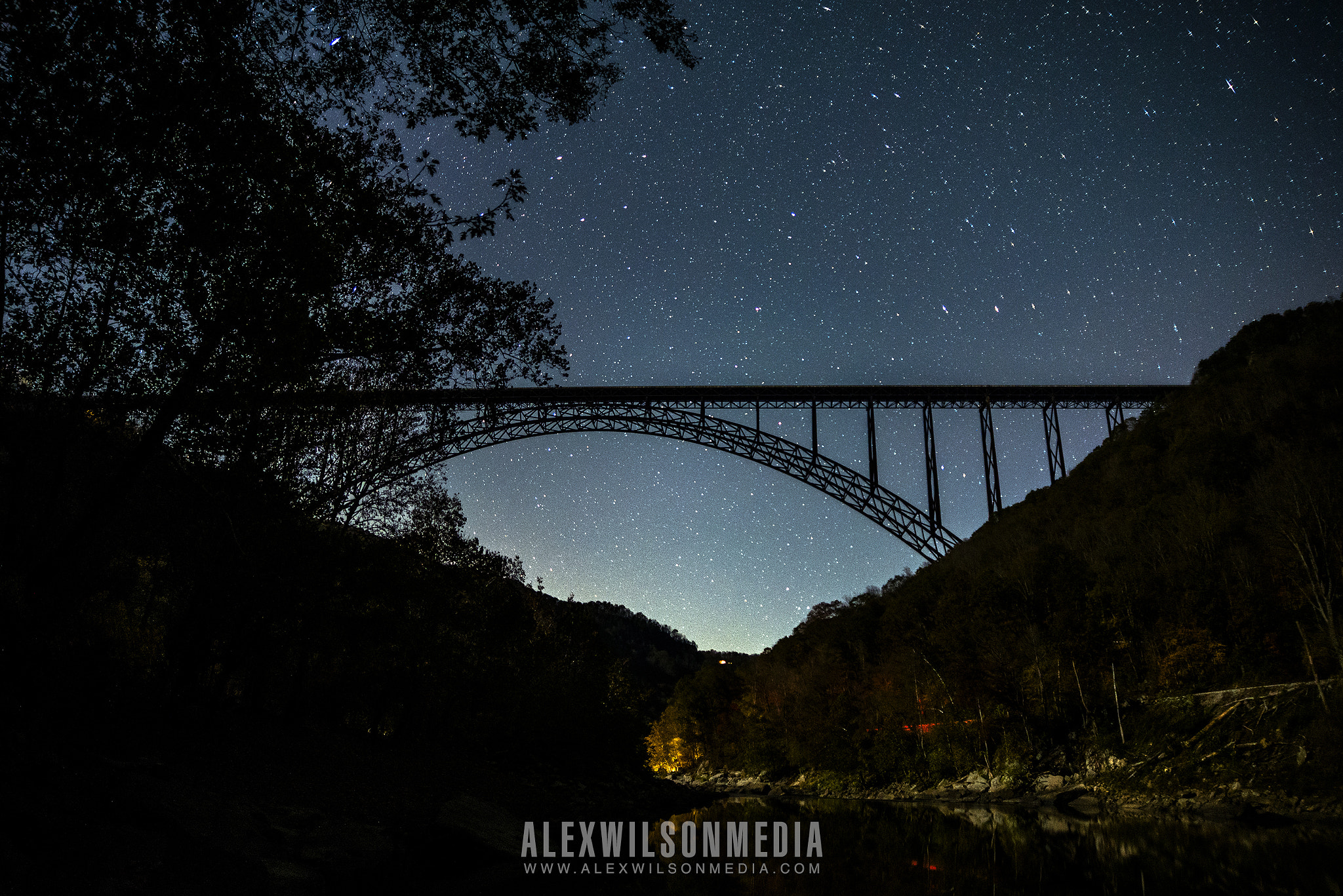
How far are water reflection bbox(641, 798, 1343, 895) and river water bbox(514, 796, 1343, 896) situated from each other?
0.08ft

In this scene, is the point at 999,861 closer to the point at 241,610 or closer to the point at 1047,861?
the point at 1047,861

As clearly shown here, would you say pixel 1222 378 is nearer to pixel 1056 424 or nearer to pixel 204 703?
pixel 1056 424

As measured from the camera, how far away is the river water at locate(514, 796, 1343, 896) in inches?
313

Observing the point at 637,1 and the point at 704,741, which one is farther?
the point at 704,741

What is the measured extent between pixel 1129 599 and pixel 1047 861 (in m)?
19.4

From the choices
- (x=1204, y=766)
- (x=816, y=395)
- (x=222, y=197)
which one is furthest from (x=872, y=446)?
(x=222, y=197)

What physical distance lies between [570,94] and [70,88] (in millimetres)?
3581

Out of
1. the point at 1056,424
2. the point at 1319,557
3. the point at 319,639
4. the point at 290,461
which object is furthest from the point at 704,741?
the point at 290,461

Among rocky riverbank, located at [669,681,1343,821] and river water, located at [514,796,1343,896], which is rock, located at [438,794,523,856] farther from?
rocky riverbank, located at [669,681,1343,821]

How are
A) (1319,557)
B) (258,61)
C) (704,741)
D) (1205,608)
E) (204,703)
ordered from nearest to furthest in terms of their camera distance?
(258,61) < (204,703) < (1319,557) < (1205,608) < (704,741)

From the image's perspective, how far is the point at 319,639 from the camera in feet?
44.7

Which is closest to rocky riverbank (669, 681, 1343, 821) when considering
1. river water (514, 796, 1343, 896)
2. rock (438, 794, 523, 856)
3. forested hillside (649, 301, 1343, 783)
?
forested hillside (649, 301, 1343, 783)

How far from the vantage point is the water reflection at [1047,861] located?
793 centimetres

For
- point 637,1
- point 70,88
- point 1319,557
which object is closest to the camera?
point 70,88
